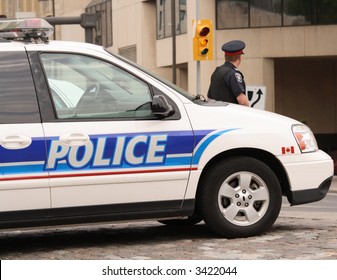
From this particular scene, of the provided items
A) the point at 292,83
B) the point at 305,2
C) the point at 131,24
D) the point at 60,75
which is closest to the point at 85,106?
the point at 60,75

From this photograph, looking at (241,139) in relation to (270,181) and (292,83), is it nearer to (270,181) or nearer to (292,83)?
(270,181)

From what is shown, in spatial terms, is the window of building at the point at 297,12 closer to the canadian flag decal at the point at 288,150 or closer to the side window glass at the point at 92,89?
the canadian flag decal at the point at 288,150

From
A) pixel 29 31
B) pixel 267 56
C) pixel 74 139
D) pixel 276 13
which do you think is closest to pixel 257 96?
A: pixel 29 31

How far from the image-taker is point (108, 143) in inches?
331

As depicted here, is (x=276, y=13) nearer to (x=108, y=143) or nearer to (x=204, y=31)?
(x=204, y=31)

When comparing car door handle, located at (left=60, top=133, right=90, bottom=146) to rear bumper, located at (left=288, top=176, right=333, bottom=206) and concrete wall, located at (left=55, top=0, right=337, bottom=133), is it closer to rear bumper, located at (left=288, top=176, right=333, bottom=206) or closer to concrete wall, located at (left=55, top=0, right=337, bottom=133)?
rear bumper, located at (left=288, top=176, right=333, bottom=206)

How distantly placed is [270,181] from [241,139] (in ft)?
1.44

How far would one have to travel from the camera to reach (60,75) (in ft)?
28.2

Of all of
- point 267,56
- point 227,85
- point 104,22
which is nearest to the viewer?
point 227,85

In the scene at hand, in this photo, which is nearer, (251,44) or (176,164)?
(176,164)

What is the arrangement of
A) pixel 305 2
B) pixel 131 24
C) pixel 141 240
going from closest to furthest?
pixel 141 240 → pixel 305 2 → pixel 131 24

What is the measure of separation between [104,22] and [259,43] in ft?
62.4

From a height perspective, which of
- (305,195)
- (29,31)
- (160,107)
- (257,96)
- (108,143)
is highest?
(29,31)

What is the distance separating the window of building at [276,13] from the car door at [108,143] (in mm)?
28389
